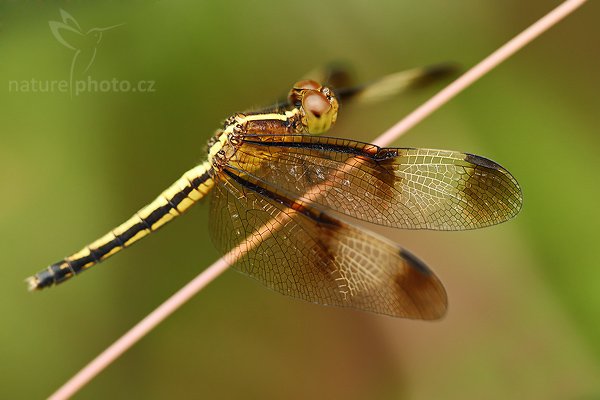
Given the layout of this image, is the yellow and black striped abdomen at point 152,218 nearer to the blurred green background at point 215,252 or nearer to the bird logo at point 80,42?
the blurred green background at point 215,252

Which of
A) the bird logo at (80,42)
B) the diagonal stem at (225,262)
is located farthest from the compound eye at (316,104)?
the bird logo at (80,42)

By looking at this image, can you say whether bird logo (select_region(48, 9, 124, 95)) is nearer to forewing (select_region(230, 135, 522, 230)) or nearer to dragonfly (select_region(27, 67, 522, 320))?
dragonfly (select_region(27, 67, 522, 320))

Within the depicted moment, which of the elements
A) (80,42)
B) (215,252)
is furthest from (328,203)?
Answer: (80,42)

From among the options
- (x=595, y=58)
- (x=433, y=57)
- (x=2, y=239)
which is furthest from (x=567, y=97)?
(x=2, y=239)

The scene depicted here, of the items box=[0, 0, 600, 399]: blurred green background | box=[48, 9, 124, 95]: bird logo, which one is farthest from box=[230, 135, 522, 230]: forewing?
box=[48, 9, 124, 95]: bird logo

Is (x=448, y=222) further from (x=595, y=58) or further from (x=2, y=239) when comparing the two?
(x=2, y=239)
